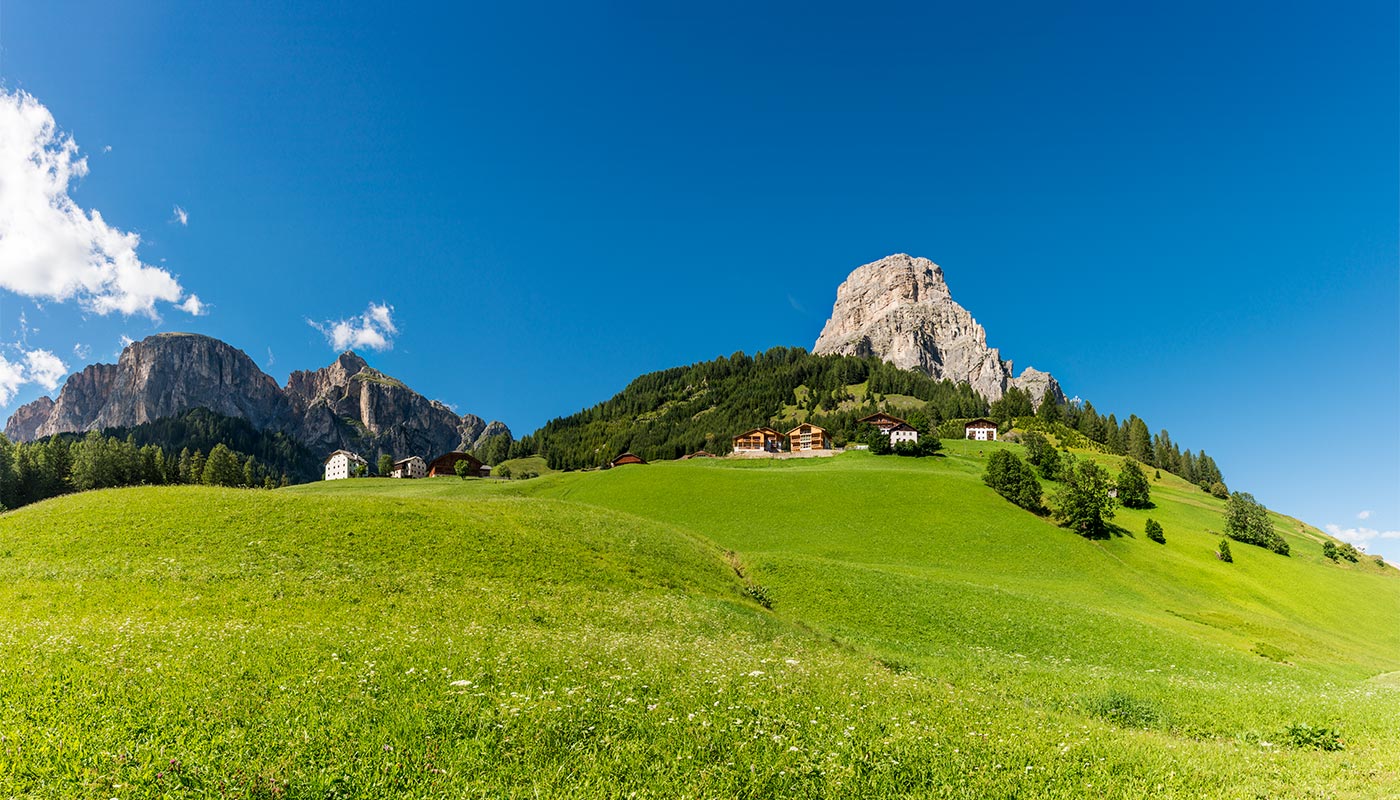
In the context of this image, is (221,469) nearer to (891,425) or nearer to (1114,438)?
(891,425)

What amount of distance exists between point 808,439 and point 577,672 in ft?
516

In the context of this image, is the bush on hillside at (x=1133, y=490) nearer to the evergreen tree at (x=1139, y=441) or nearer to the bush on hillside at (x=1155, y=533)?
the bush on hillside at (x=1155, y=533)

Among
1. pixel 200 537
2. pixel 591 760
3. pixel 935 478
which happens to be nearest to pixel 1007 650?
pixel 591 760

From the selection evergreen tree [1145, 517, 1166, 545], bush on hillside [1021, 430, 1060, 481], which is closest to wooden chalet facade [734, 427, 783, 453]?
bush on hillside [1021, 430, 1060, 481]

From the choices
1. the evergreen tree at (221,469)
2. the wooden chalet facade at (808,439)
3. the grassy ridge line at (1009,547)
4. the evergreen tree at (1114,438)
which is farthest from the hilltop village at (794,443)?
the grassy ridge line at (1009,547)

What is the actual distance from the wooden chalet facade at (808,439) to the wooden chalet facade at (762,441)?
4307 millimetres

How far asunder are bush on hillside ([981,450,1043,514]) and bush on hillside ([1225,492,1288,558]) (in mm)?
33574

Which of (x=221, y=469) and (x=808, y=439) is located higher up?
(x=808, y=439)

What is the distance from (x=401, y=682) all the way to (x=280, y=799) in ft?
15.1

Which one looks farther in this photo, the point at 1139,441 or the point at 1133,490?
the point at 1139,441

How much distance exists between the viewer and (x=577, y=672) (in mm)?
12836

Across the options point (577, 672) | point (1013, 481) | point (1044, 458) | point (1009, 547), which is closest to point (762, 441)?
point (1044, 458)

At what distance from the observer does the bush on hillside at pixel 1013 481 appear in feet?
265

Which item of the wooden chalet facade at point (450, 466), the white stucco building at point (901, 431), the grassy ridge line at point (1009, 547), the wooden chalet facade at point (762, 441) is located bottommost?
the grassy ridge line at point (1009, 547)
